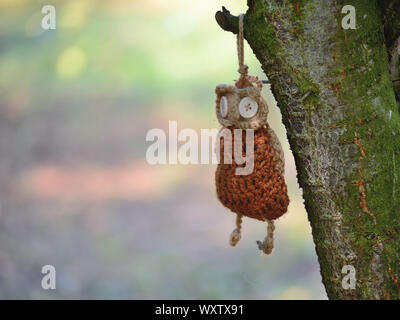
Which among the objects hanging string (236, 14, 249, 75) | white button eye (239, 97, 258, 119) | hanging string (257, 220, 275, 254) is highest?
hanging string (236, 14, 249, 75)

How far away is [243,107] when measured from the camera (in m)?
0.92

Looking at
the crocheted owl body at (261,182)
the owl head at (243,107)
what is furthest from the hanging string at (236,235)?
the owl head at (243,107)

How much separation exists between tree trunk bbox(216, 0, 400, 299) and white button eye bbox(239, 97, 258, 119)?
0.25 feet

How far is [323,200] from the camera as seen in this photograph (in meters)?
0.86

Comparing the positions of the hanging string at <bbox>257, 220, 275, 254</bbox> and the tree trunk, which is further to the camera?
the hanging string at <bbox>257, 220, 275, 254</bbox>

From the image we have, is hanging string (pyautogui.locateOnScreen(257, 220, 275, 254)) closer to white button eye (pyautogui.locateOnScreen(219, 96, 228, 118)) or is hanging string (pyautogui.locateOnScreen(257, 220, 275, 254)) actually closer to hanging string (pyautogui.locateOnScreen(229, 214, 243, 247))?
hanging string (pyautogui.locateOnScreen(229, 214, 243, 247))

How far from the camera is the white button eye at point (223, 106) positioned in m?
0.94

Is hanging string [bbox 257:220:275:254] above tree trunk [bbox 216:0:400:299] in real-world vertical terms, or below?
below

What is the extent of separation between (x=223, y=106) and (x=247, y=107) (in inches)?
1.8

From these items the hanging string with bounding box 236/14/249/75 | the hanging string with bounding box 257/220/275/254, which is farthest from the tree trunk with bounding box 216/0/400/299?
the hanging string with bounding box 257/220/275/254

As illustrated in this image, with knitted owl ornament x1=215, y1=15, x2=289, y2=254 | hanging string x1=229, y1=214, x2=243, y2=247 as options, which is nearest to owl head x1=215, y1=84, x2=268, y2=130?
knitted owl ornament x1=215, y1=15, x2=289, y2=254

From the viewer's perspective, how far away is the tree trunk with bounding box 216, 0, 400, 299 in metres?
0.83

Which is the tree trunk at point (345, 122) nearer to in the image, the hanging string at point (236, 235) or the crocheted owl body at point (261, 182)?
the crocheted owl body at point (261, 182)
